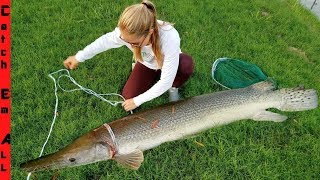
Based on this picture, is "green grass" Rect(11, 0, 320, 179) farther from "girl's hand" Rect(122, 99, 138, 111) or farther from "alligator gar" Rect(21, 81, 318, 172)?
"girl's hand" Rect(122, 99, 138, 111)

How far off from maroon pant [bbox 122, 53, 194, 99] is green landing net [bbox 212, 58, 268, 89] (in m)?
0.39

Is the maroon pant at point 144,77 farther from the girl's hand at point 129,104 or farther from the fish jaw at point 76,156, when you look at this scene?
the fish jaw at point 76,156

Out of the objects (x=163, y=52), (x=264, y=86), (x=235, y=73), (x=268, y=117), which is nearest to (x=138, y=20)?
(x=163, y=52)

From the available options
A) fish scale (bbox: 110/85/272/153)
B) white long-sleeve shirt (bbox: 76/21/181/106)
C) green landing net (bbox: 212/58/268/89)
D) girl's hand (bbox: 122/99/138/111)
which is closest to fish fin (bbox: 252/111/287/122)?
fish scale (bbox: 110/85/272/153)

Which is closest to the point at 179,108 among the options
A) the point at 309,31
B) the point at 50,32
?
the point at 50,32

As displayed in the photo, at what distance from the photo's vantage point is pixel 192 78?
13.9 feet

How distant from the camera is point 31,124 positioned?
370cm

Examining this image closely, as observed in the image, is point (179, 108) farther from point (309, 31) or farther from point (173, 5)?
point (309, 31)

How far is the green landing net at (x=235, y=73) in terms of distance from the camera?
418 cm

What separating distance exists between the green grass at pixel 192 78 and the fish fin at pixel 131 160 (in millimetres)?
109

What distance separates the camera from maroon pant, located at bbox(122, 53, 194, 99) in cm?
389

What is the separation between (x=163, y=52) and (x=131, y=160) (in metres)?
0.84

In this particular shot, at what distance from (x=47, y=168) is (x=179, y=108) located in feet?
3.59

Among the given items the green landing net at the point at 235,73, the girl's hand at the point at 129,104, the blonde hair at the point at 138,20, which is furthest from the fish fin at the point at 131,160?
the green landing net at the point at 235,73
